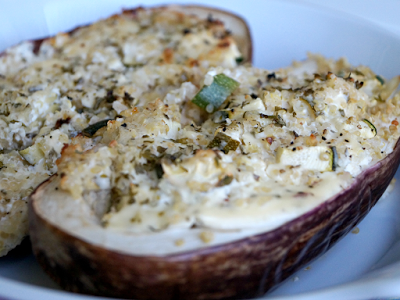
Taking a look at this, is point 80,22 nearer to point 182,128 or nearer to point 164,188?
point 182,128

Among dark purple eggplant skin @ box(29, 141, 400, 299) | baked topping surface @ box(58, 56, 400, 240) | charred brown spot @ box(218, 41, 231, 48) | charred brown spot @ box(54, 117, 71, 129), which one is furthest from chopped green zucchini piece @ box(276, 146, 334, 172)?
charred brown spot @ box(218, 41, 231, 48)

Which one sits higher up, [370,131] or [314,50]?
[370,131]

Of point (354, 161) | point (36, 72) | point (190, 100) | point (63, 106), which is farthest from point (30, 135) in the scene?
point (354, 161)

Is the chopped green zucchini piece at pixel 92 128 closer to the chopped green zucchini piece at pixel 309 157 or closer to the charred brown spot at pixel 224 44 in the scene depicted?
the chopped green zucchini piece at pixel 309 157

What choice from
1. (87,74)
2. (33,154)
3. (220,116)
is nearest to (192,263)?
(220,116)

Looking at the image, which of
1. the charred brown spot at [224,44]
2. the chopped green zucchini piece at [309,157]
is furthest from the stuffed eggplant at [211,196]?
the charred brown spot at [224,44]

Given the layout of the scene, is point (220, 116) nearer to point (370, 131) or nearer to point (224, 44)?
point (370, 131)
